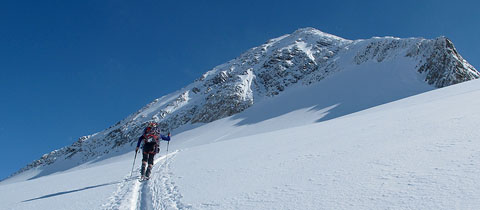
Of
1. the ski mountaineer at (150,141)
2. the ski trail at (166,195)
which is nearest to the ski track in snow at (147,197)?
the ski trail at (166,195)

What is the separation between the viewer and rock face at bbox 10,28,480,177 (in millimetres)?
53094

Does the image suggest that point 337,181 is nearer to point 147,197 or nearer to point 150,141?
point 147,197

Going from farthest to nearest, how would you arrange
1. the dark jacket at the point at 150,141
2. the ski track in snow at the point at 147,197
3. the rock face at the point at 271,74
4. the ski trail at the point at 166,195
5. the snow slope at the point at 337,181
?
1. the rock face at the point at 271,74
2. the dark jacket at the point at 150,141
3. the ski track in snow at the point at 147,197
4. the ski trail at the point at 166,195
5. the snow slope at the point at 337,181

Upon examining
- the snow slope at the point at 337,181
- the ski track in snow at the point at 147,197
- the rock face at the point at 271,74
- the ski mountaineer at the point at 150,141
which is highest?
the rock face at the point at 271,74

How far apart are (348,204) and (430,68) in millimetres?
57330

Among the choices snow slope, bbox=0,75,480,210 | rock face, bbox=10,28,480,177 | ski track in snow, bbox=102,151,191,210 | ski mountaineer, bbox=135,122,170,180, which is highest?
rock face, bbox=10,28,480,177

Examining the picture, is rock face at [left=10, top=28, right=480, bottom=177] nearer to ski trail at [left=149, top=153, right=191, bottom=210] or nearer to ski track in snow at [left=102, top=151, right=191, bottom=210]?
ski trail at [left=149, top=153, right=191, bottom=210]

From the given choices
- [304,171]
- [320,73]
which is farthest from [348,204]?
[320,73]

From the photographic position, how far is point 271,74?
96.8 meters

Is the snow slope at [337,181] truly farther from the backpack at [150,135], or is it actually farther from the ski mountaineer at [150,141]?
the backpack at [150,135]

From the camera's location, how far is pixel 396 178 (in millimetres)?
3988

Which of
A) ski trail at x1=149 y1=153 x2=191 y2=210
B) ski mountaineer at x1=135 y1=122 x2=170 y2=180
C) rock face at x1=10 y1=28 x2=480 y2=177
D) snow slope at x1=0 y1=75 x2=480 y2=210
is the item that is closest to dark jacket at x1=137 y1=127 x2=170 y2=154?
ski mountaineer at x1=135 y1=122 x2=170 y2=180

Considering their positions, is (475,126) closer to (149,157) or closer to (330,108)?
(149,157)

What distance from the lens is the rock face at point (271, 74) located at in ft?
174
